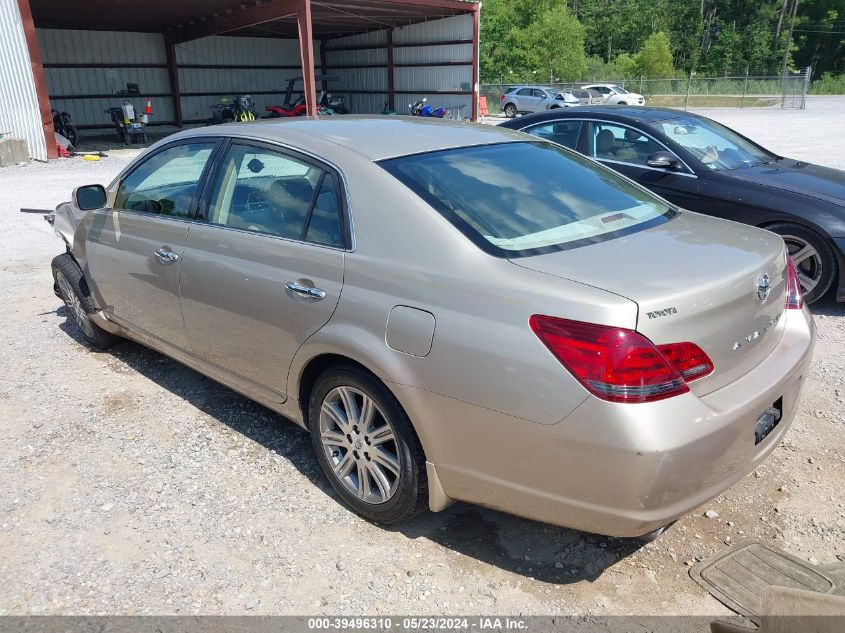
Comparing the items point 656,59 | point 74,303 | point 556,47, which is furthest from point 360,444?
point 656,59

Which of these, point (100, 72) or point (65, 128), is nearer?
point (65, 128)

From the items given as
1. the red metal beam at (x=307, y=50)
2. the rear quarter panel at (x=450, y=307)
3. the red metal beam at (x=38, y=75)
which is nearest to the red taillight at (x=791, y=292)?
the rear quarter panel at (x=450, y=307)

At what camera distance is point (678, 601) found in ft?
8.54

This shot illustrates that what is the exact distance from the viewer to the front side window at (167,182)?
3828mm

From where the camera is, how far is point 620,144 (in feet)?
22.0

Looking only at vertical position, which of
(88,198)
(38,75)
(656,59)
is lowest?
(88,198)

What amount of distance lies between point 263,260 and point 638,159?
15.0 feet

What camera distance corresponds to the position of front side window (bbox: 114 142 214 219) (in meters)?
3.83

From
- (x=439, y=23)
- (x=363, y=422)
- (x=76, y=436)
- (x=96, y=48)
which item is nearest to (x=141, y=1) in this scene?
(x=96, y=48)

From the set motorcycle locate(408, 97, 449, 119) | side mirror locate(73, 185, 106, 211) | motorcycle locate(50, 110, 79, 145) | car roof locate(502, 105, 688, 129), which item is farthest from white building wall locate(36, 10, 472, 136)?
side mirror locate(73, 185, 106, 211)

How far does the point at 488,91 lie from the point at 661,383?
4078 centimetres

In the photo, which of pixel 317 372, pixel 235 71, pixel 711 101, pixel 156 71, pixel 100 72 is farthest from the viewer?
pixel 711 101

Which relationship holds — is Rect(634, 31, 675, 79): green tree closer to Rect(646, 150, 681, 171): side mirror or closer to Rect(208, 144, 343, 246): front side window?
Rect(646, 150, 681, 171): side mirror

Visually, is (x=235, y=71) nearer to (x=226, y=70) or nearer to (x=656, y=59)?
(x=226, y=70)
